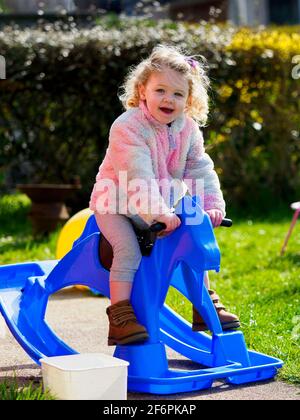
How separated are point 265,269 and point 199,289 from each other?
2.55 metres

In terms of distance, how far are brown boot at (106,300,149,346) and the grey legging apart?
11 centimetres

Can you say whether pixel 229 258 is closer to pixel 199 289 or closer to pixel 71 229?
pixel 71 229

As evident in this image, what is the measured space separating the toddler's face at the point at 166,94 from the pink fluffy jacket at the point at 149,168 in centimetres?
5

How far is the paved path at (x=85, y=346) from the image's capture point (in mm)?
3375

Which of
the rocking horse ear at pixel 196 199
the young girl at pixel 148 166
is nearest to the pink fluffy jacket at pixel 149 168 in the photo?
the young girl at pixel 148 166

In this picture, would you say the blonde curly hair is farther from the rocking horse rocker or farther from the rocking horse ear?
the rocking horse rocker

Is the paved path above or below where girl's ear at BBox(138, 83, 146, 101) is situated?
below

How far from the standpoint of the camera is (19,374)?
12.1 feet

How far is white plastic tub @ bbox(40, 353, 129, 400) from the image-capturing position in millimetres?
3041

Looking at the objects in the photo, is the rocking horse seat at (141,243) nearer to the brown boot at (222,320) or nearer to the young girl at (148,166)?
the young girl at (148,166)

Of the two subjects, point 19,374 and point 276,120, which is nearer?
point 19,374

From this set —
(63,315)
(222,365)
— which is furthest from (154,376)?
(63,315)

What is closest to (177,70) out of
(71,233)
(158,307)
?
(158,307)

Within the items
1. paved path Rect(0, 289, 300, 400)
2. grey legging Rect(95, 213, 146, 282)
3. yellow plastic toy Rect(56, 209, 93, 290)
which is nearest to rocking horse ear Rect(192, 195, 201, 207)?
grey legging Rect(95, 213, 146, 282)
